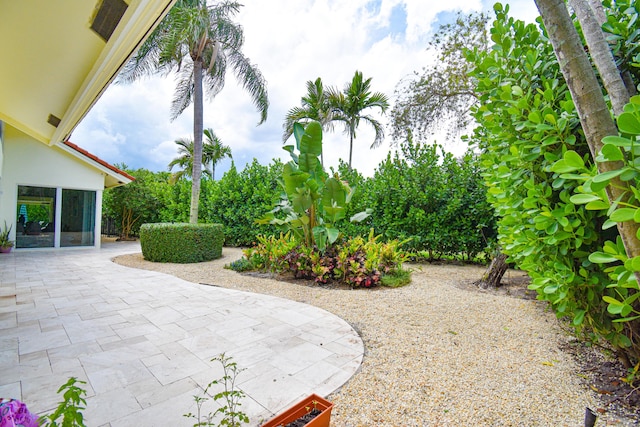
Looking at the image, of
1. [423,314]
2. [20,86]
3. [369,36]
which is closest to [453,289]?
[423,314]

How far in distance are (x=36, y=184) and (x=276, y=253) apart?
32.0 feet

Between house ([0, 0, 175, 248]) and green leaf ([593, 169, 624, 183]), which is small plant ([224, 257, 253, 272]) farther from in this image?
green leaf ([593, 169, 624, 183])

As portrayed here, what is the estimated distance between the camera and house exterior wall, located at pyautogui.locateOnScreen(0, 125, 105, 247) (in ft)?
31.6

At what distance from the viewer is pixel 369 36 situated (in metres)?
8.02

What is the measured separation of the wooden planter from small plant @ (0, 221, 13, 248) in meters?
12.7

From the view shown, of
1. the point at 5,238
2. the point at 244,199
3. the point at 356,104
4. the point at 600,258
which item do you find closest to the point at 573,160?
the point at 600,258

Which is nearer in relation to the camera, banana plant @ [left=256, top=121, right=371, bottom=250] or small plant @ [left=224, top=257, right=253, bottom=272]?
banana plant @ [left=256, top=121, right=371, bottom=250]

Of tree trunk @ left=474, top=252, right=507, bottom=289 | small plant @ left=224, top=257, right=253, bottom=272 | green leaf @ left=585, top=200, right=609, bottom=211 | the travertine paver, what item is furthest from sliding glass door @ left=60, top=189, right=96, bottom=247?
green leaf @ left=585, top=200, right=609, bottom=211

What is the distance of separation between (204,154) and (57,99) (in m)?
17.7

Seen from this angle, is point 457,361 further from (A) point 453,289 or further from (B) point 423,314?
(A) point 453,289

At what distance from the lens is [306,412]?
1725 mm

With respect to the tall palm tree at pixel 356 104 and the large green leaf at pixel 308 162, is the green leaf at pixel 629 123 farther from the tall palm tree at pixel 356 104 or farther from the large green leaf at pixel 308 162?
the tall palm tree at pixel 356 104

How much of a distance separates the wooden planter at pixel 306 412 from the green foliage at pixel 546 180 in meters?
1.68

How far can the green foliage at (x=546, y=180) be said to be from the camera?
1.95 metres
